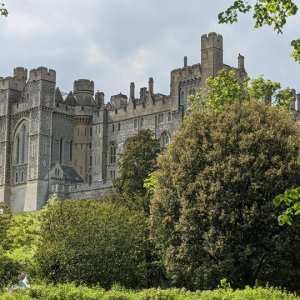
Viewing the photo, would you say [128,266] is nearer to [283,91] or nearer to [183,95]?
[283,91]

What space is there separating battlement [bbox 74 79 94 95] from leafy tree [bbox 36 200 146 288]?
208 feet

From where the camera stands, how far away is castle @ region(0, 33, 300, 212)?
88.4 m

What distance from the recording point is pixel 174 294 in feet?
57.1

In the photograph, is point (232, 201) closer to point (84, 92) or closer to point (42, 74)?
point (42, 74)

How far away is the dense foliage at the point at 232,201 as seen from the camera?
1188 inches

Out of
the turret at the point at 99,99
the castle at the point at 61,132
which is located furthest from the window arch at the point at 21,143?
the turret at the point at 99,99

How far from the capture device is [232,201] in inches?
1202

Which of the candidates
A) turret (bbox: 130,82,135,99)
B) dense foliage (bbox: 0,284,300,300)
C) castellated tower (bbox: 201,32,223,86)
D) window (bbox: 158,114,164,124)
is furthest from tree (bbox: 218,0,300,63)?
turret (bbox: 130,82,135,99)

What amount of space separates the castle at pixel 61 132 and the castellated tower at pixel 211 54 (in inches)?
236

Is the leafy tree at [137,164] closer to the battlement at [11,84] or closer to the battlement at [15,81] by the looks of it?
the battlement at [11,84]

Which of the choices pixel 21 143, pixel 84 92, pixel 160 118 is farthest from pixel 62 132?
pixel 160 118

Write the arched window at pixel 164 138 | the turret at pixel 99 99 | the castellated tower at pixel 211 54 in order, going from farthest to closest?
1. the turret at pixel 99 99
2. the arched window at pixel 164 138
3. the castellated tower at pixel 211 54

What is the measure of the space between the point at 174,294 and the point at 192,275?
14.0 m

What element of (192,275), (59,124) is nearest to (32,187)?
(59,124)
